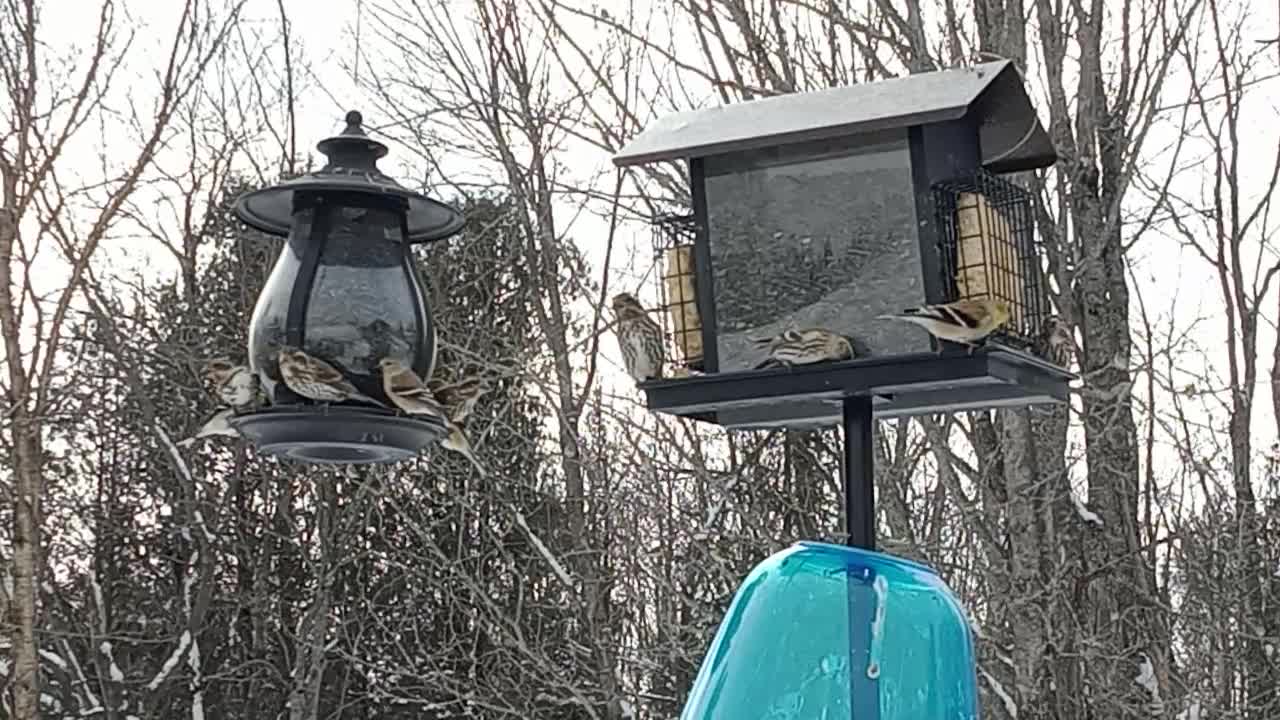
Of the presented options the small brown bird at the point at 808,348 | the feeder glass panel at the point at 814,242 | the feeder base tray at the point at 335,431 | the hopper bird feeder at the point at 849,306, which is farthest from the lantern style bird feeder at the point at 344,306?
the small brown bird at the point at 808,348

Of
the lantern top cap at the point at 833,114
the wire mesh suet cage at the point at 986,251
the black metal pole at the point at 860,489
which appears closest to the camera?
the black metal pole at the point at 860,489

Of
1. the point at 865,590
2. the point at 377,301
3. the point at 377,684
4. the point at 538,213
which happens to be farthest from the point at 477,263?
the point at 865,590

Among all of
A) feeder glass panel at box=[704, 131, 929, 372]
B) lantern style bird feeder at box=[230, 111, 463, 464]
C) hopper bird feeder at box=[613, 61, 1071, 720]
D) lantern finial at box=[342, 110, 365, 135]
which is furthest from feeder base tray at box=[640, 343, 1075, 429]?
lantern finial at box=[342, 110, 365, 135]

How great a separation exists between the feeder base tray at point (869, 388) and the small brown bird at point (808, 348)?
0.02 meters

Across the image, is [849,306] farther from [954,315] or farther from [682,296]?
[682,296]

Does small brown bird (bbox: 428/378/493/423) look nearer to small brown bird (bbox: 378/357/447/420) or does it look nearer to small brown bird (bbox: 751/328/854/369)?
small brown bird (bbox: 378/357/447/420)

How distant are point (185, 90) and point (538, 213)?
1.75 metres

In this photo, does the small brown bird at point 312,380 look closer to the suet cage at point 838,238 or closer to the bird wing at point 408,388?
the bird wing at point 408,388

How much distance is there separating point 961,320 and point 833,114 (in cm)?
37

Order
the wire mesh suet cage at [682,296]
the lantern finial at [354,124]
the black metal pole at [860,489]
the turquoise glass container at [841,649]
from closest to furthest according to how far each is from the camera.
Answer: the turquoise glass container at [841,649]
the black metal pole at [860,489]
the wire mesh suet cage at [682,296]
the lantern finial at [354,124]

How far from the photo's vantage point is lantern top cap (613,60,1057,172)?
2.31 m

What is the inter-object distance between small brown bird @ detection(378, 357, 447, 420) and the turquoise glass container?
0.81 meters

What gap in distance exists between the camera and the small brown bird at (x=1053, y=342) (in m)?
2.63

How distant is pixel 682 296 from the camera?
2635 mm
